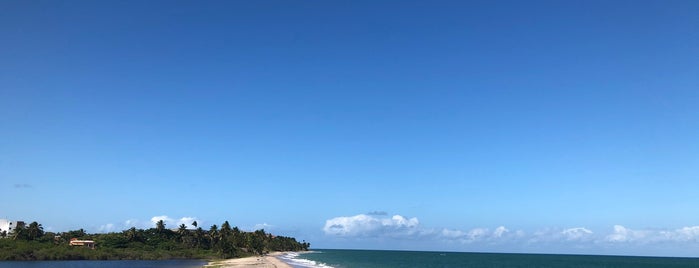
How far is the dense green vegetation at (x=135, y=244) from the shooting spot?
123m

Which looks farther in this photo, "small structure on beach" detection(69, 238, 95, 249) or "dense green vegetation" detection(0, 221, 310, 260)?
"small structure on beach" detection(69, 238, 95, 249)

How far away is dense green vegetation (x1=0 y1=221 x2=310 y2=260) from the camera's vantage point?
123 meters

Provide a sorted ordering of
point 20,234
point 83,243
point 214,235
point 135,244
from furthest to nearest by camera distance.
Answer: point 214,235
point 135,244
point 83,243
point 20,234

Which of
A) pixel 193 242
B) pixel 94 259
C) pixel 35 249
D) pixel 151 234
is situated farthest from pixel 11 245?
pixel 193 242

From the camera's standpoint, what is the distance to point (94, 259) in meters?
134

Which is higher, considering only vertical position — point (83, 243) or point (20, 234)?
point (20, 234)

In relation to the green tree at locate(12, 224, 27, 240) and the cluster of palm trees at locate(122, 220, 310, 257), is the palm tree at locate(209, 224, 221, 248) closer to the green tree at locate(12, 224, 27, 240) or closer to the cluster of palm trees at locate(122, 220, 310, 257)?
the cluster of palm trees at locate(122, 220, 310, 257)

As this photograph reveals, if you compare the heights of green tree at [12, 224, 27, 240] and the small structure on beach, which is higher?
green tree at [12, 224, 27, 240]

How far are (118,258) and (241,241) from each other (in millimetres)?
41194

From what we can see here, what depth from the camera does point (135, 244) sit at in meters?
153

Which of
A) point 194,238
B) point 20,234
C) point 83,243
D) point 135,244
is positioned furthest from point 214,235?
point 20,234

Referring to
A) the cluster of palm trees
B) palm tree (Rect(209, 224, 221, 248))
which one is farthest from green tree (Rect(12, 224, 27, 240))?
palm tree (Rect(209, 224, 221, 248))

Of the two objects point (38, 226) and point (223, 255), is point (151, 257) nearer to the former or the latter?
point (223, 255)

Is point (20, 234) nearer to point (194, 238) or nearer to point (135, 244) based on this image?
point (135, 244)
